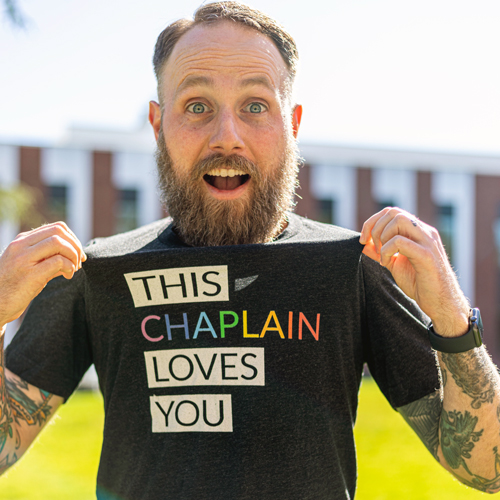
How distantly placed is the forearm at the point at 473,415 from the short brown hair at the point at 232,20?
1.33 m

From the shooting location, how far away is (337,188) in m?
27.7

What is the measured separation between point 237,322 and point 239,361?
0.15 m

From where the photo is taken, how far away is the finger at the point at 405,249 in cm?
175

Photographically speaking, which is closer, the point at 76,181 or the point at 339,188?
the point at 76,181

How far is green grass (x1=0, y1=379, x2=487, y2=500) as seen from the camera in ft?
26.7

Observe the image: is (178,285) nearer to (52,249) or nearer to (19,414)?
(52,249)

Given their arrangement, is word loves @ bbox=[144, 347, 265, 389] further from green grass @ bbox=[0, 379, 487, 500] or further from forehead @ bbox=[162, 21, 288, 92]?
green grass @ bbox=[0, 379, 487, 500]

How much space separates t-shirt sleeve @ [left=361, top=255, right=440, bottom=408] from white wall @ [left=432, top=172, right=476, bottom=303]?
1119 inches

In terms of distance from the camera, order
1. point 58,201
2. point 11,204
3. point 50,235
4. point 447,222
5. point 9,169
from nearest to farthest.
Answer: point 50,235 < point 11,204 < point 9,169 < point 58,201 < point 447,222

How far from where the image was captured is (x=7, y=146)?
24.1m

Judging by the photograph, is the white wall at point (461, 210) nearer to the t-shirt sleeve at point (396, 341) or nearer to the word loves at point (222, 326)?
the t-shirt sleeve at point (396, 341)

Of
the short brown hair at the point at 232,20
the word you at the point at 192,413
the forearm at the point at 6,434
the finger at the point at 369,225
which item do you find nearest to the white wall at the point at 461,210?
the short brown hair at the point at 232,20

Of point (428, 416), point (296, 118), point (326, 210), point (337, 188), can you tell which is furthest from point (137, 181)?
point (428, 416)

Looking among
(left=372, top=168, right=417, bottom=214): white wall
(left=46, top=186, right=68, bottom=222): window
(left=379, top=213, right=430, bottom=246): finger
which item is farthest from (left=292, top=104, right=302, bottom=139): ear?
(left=372, top=168, right=417, bottom=214): white wall
